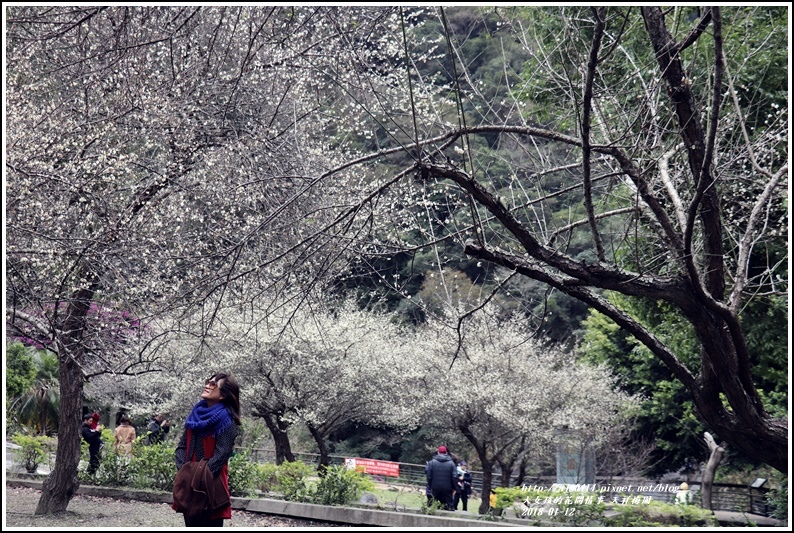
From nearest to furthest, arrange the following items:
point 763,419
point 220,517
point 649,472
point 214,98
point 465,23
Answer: point 220,517 < point 763,419 < point 465,23 < point 214,98 < point 649,472

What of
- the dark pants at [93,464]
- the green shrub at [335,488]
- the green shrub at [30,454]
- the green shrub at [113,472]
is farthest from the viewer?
the green shrub at [30,454]

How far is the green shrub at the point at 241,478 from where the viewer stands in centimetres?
1211

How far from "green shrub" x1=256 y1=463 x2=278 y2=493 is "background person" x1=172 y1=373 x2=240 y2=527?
814 centimetres

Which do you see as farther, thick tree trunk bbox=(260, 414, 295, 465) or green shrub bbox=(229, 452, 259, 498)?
thick tree trunk bbox=(260, 414, 295, 465)

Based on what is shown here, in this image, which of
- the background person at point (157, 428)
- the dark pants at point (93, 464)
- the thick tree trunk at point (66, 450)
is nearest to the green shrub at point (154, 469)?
the dark pants at point (93, 464)

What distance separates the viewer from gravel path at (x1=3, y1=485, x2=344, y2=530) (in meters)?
9.20

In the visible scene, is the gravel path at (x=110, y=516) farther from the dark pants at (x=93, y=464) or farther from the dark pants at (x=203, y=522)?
the dark pants at (x=203, y=522)

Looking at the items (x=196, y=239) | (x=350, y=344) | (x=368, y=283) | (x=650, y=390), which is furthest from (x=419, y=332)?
(x=196, y=239)

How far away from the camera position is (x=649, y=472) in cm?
2197

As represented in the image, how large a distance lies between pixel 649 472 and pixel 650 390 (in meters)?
2.39

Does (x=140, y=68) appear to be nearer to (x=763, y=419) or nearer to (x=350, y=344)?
(x=763, y=419)

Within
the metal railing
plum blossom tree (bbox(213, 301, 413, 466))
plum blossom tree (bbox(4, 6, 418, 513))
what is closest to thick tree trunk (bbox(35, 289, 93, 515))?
plum blossom tree (bbox(4, 6, 418, 513))

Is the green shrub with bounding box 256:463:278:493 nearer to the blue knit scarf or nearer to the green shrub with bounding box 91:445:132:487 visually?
the green shrub with bounding box 91:445:132:487

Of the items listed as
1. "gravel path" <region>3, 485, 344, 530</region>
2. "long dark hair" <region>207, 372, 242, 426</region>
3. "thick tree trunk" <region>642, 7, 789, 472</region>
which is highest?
"thick tree trunk" <region>642, 7, 789, 472</region>
